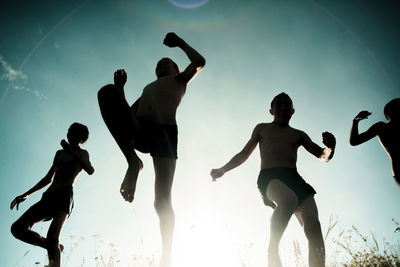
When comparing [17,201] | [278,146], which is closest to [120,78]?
[278,146]

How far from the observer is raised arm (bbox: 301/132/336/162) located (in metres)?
3.25

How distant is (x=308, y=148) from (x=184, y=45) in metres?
2.25

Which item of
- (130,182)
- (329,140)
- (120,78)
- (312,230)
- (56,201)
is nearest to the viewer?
(130,182)

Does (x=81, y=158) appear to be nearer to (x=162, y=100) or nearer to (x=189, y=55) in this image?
(x=162, y=100)

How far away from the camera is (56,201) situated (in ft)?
13.6

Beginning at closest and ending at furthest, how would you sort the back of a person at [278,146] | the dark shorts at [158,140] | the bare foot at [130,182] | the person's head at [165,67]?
the bare foot at [130,182]
the dark shorts at [158,140]
the back of a person at [278,146]
the person's head at [165,67]

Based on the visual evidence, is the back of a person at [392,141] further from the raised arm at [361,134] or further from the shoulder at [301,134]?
the shoulder at [301,134]

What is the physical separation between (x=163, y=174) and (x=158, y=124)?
0.54m

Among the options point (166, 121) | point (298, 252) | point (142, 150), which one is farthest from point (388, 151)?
point (142, 150)

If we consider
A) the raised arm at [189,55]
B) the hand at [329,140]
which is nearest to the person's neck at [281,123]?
the hand at [329,140]

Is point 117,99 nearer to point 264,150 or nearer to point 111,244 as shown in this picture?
point 264,150

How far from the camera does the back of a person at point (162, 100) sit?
2.81m

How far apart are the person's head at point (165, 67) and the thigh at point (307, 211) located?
231cm

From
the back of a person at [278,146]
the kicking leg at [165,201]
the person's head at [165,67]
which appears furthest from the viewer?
the person's head at [165,67]
